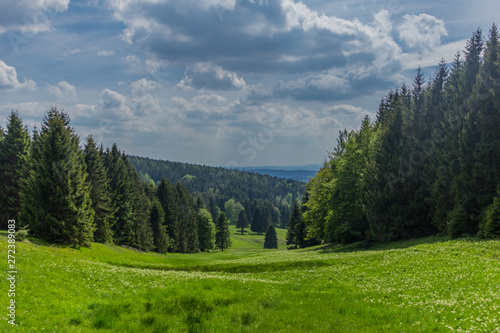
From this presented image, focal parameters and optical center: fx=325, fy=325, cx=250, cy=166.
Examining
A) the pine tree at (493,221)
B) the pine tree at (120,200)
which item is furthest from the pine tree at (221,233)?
the pine tree at (493,221)

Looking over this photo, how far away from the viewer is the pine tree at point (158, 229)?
84438 millimetres

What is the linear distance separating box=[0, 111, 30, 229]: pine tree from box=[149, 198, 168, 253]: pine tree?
1495 inches

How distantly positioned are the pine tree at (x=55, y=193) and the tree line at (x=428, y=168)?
3897 cm

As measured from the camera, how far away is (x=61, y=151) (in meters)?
41.3

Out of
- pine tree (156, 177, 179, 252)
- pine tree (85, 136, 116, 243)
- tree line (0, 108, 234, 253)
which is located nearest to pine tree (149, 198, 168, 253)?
tree line (0, 108, 234, 253)

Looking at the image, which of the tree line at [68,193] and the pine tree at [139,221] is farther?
the pine tree at [139,221]

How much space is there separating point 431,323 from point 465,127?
35966 millimetres

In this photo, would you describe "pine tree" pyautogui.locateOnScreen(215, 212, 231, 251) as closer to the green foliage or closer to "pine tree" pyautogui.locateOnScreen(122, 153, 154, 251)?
"pine tree" pyautogui.locateOnScreen(122, 153, 154, 251)

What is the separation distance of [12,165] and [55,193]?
48.5 feet

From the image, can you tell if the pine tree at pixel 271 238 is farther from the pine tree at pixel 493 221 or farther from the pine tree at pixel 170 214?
the pine tree at pixel 493 221

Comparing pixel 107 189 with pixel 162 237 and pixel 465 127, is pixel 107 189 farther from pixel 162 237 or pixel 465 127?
pixel 465 127

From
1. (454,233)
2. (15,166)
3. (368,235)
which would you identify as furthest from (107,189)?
(454,233)

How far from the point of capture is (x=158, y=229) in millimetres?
85438

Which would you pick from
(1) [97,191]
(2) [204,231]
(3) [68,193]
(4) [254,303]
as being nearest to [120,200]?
(1) [97,191]
